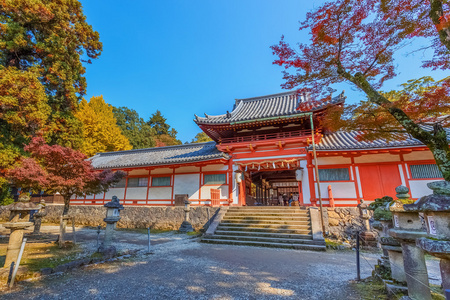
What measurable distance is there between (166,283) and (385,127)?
21.2 feet

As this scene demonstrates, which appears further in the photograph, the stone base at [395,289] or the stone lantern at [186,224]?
the stone lantern at [186,224]

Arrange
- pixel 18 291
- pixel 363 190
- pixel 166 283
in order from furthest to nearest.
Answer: pixel 363 190 < pixel 166 283 < pixel 18 291

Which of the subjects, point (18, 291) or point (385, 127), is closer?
point (18, 291)

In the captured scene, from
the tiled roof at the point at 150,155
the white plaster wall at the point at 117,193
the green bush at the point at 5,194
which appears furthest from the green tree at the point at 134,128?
the green bush at the point at 5,194

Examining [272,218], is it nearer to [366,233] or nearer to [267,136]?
[366,233]

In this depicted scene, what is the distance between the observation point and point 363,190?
10.3 meters

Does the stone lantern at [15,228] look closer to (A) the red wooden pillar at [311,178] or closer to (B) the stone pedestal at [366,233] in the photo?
(B) the stone pedestal at [366,233]

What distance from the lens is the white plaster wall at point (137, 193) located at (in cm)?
1410

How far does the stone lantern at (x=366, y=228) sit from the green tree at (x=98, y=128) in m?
23.5

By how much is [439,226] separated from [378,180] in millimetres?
9934

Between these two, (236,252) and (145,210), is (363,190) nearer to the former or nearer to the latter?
(236,252)

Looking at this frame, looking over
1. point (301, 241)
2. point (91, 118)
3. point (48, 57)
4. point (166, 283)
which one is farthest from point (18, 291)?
point (91, 118)

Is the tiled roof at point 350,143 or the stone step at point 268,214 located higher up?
the tiled roof at point 350,143

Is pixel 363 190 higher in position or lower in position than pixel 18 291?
higher
